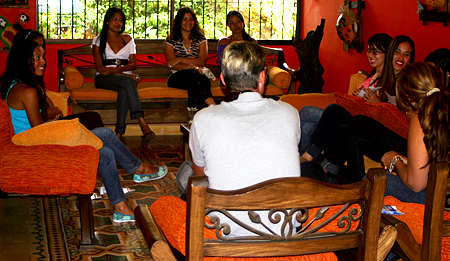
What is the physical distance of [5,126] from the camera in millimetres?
2842

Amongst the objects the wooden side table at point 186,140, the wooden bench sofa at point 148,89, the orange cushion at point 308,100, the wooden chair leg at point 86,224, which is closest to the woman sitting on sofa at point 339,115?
the orange cushion at point 308,100

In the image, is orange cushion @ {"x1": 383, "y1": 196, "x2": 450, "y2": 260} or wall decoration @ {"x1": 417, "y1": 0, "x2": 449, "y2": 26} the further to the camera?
wall decoration @ {"x1": 417, "y1": 0, "x2": 449, "y2": 26}

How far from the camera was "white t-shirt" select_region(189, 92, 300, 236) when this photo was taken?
5.19 feet

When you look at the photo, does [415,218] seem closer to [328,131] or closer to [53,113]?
[328,131]

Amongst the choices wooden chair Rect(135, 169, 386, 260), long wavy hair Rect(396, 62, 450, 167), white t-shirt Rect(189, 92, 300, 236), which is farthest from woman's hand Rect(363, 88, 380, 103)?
wooden chair Rect(135, 169, 386, 260)

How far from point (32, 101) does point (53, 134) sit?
0.36 metres

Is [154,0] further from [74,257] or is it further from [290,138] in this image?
[290,138]

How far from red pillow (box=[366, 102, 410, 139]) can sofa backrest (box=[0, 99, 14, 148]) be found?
84.7 inches

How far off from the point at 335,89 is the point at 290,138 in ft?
16.0

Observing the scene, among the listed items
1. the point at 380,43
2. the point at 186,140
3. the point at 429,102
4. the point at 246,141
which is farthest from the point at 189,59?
the point at 246,141

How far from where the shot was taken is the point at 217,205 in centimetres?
132

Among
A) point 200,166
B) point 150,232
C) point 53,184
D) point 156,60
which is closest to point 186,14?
point 156,60

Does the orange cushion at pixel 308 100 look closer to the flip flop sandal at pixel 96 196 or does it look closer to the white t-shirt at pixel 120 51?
the flip flop sandal at pixel 96 196

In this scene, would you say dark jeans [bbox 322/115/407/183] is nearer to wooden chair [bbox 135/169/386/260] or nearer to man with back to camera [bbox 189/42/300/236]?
man with back to camera [bbox 189/42/300/236]
